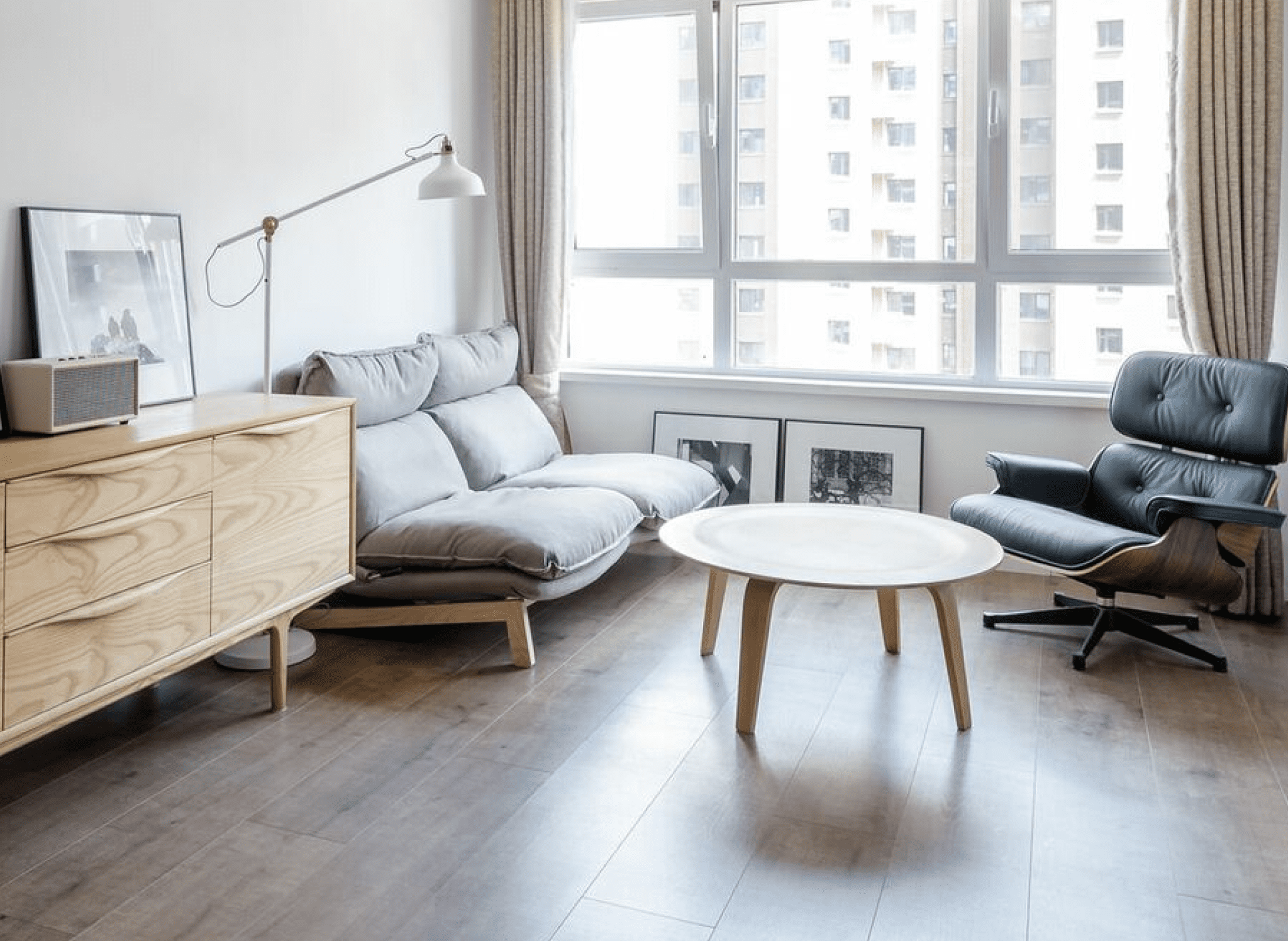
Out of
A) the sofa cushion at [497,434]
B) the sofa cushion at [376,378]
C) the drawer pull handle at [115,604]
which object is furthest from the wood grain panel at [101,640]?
the sofa cushion at [497,434]

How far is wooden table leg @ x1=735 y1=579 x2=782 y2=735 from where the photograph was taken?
9.59ft

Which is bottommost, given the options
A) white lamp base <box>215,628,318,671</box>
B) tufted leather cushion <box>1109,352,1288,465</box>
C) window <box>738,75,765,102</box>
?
white lamp base <box>215,628,318,671</box>

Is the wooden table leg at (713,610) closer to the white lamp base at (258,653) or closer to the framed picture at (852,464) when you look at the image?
the white lamp base at (258,653)

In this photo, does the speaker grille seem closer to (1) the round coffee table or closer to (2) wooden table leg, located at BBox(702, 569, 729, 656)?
(1) the round coffee table

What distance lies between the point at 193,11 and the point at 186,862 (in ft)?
7.61

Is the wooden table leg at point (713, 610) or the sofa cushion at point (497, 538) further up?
the sofa cushion at point (497, 538)

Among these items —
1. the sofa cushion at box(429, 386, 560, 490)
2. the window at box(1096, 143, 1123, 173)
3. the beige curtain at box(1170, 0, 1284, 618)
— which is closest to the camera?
the beige curtain at box(1170, 0, 1284, 618)

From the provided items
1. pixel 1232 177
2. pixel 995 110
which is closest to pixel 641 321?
pixel 995 110

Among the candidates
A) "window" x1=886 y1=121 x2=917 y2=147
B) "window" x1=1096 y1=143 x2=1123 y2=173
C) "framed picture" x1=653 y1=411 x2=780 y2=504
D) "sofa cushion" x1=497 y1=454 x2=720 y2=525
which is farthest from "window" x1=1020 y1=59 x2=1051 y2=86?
"sofa cushion" x1=497 y1=454 x2=720 y2=525

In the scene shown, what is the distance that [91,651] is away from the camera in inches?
95.1

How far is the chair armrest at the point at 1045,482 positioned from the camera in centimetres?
394

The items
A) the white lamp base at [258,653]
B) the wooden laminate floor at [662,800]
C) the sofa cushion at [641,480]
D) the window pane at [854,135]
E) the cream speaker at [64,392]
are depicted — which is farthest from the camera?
the window pane at [854,135]

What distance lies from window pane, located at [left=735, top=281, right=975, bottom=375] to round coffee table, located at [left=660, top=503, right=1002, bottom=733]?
1.30 metres

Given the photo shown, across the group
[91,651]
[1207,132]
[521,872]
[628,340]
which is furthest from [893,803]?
[628,340]
